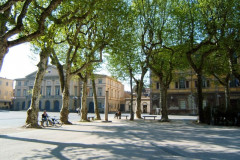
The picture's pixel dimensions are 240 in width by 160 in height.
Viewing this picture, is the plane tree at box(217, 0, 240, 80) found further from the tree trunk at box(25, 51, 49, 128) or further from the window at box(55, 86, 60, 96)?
the window at box(55, 86, 60, 96)

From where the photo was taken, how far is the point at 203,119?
69.9 ft

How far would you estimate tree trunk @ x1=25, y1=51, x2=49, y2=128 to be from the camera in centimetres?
1511

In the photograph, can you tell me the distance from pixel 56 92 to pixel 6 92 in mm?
24461

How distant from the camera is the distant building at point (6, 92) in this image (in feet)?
263

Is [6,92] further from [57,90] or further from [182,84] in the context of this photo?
[182,84]

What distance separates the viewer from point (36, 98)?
1566 centimetres

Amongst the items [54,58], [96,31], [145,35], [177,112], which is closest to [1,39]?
[54,58]

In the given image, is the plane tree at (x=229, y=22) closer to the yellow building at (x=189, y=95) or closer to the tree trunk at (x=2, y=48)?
the tree trunk at (x=2, y=48)

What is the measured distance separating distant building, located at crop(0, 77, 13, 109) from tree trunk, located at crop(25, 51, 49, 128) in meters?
73.5

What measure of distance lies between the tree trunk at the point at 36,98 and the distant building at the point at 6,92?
73516 millimetres

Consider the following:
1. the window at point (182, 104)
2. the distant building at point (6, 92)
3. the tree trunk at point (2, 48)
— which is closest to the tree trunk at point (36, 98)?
the tree trunk at point (2, 48)

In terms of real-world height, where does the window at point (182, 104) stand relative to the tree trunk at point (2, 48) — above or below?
below

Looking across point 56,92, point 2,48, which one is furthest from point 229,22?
point 56,92

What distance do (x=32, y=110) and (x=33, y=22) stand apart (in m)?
6.27
